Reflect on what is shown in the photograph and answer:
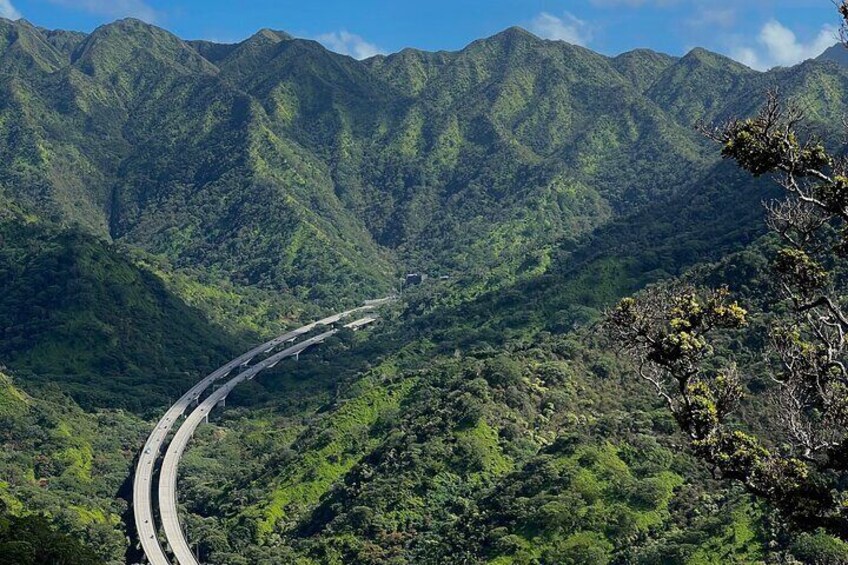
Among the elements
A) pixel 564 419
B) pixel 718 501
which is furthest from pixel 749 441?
pixel 564 419

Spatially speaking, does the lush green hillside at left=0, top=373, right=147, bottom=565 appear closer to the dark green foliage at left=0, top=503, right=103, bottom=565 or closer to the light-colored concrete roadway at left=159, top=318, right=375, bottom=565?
the dark green foliage at left=0, top=503, right=103, bottom=565

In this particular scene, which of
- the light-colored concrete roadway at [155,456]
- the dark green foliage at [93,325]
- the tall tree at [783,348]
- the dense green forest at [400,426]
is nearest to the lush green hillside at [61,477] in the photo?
the dense green forest at [400,426]

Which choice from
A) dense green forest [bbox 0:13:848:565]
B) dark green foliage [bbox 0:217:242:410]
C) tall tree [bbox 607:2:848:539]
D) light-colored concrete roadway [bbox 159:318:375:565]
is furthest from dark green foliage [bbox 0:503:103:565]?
dark green foliage [bbox 0:217:242:410]

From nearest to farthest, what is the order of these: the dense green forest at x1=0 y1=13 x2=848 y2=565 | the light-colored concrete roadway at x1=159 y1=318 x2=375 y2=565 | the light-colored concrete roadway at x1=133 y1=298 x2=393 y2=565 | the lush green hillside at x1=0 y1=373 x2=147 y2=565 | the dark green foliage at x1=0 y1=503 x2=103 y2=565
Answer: the dark green foliage at x1=0 y1=503 x2=103 y2=565, the lush green hillside at x1=0 y1=373 x2=147 y2=565, the dense green forest at x1=0 y1=13 x2=848 y2=565, the light-colored concrete roadway at x1=159 y1=318 x2=375 y2=565, the light-colored concrete roadway at x1=133 y1=298 x2=393 y2=565

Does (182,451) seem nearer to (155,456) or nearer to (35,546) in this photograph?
(155,456)

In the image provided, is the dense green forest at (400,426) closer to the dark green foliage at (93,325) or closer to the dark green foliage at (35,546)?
the dark green foliage at (35,546)

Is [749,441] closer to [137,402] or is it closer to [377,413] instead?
[377,413]
